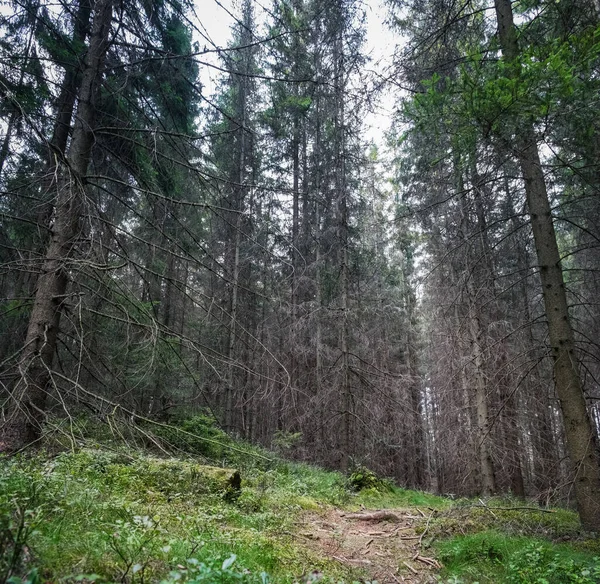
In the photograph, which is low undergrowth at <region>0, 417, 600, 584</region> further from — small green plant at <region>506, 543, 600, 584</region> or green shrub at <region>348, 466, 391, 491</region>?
green shrub at <region>348, 466, 391, 491</region>

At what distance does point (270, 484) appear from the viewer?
639 cm

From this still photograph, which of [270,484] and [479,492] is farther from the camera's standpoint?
[479,492]

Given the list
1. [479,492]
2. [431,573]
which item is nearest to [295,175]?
[479,492]

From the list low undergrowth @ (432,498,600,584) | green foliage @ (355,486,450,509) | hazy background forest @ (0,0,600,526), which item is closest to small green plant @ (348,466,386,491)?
green foliage @ (355,486,450,509)

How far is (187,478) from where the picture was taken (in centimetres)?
447

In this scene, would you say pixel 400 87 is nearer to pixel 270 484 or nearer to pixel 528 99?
pixel 528 99

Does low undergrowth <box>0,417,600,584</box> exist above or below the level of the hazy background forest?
below

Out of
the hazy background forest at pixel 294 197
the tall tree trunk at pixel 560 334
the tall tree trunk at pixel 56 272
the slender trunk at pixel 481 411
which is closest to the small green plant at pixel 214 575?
the hazy background forest at pixel 294 197

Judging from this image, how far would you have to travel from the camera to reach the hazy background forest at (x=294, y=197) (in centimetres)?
416

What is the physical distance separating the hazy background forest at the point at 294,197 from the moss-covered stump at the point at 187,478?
0.95 m

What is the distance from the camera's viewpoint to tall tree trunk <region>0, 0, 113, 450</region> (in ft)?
12.8

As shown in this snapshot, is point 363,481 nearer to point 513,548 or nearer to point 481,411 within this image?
point 481,411

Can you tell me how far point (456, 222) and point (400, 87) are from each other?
5600mm

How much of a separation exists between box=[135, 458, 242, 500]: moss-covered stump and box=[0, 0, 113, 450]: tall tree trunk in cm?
130
